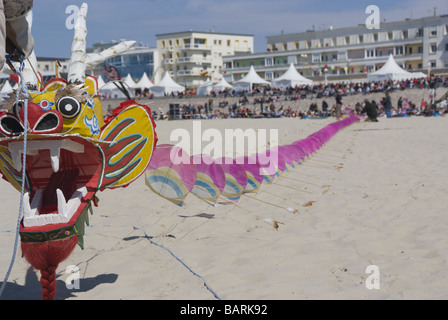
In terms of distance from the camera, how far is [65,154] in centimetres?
396

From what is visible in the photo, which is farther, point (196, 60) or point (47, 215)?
point (196, 60)

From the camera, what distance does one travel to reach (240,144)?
15609 mm

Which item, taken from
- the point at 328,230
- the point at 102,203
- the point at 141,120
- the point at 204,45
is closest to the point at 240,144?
the point at 102,203

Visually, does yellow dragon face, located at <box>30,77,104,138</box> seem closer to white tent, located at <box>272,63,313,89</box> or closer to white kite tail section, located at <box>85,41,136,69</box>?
white kite tail section, located at <box>85,41,136,69</box>

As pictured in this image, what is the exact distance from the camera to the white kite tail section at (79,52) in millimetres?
4145

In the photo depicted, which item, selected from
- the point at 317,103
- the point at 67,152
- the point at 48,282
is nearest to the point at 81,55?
the point at 67,152

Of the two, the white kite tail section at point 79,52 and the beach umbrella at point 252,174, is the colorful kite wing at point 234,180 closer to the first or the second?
the beach umbrella at point 252,174

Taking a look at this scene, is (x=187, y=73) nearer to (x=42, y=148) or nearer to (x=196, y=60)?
(x=196, y=60)

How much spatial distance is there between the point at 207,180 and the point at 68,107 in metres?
2.29

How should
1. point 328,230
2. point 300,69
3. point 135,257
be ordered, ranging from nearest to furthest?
point 135,257, point 328,230, point 300,69

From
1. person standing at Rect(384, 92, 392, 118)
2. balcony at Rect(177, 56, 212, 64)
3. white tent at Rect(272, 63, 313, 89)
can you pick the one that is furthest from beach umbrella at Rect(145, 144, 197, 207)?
balcony at Rect(177, 56, 212, 64)

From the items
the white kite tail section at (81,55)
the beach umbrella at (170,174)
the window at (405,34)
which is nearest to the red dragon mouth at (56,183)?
the white kite tail section at (81,55)
